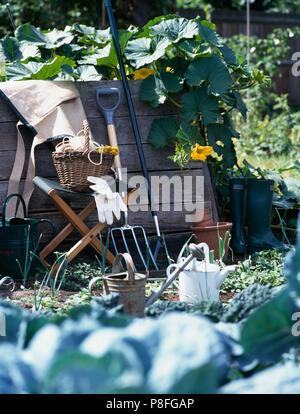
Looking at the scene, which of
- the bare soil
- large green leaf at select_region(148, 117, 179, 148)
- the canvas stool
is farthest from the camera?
large green leaf at select_region(148, 117, 179, 148)

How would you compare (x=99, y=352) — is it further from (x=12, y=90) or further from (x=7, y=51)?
(x=7, y=51)

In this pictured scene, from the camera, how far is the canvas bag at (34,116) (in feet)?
9.96

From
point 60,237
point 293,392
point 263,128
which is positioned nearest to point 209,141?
point 60,237

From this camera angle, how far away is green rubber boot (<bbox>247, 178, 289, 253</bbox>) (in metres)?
3.42

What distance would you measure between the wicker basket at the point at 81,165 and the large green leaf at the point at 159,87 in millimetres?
598

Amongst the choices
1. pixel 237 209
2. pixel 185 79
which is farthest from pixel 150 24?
pixel 237 209

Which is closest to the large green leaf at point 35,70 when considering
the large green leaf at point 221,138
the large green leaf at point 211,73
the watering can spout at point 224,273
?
the large green leaf at point 211,73

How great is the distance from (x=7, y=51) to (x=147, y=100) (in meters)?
0.93

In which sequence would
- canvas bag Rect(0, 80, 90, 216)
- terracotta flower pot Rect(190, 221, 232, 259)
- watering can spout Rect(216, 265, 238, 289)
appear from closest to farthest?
watering can spout Rect(216, 265, 238, 289) < canvas bag Rect(0, 80, 90, 216) < terracotta flower pot Rect(190, 221, 232, 259)

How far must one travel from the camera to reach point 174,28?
3289 mm

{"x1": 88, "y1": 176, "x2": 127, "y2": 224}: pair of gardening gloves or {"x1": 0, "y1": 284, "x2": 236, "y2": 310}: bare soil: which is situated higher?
{"x1": 88, "y1": 176, "x2": 127, "y2": 224}: pair of gardening gloves

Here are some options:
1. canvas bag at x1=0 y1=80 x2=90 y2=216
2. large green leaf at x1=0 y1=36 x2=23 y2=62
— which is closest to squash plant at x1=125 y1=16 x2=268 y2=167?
canvas bag at x1=0 y1=80 x2=90 y2=216

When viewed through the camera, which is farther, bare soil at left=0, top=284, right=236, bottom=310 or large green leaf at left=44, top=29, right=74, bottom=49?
large green leaf at left=44, top=29, right=74, bottom=49

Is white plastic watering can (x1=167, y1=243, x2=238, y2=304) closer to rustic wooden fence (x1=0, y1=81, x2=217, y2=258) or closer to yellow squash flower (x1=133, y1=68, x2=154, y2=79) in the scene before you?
rustic wooden fence (x1=0, y1=81, x2=217, y2=258)
